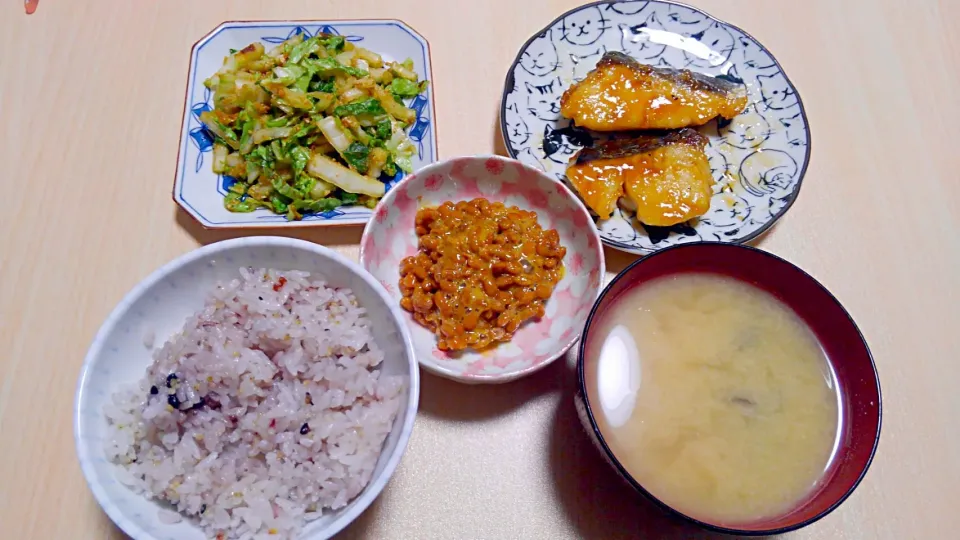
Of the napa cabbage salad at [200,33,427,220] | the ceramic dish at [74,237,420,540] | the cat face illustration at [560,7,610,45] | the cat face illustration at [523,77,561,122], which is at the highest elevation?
the cat face illustration at [560,7,610,45]

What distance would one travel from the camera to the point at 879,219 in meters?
1.95

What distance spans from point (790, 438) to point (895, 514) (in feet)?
1.78

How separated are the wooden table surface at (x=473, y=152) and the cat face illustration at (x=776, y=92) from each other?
233 millimetres

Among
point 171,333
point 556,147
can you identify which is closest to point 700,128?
point 556,147

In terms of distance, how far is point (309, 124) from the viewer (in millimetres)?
1817

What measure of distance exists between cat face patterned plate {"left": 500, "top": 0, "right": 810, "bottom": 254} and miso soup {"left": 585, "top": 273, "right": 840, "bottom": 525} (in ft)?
1.12

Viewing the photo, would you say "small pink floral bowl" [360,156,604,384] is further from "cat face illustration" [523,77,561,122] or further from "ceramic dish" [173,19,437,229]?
"cat face illustration" [523,77,561,122]

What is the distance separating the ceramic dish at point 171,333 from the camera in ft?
3.67

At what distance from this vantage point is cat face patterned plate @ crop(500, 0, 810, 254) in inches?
70.5

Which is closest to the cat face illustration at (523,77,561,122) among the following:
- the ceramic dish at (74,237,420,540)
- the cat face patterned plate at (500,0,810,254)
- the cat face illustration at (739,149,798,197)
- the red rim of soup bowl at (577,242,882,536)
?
the cat face patterned plate at (500,0,810,254)

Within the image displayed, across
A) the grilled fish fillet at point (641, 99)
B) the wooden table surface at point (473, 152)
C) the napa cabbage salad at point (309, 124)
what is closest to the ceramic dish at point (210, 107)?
the napa cabbage salad at point (309, 124)

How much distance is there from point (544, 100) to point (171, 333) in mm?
1271

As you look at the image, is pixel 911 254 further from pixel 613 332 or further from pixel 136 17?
pixel 136 17

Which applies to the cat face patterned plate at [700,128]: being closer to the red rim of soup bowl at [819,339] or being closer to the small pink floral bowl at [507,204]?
the small pink floral bowl at [507,204]
